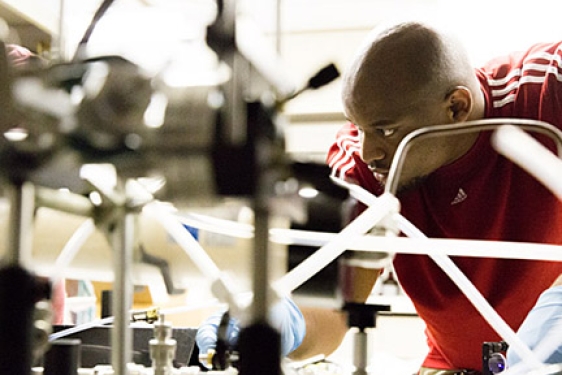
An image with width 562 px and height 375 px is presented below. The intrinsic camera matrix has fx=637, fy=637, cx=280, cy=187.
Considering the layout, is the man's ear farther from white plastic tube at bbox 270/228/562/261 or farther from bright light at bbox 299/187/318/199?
bright light at bbox 299/187/318/199

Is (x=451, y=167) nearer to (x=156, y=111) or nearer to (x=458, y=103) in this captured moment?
(x=458, y=103)

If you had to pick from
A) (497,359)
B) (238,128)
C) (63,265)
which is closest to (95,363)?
(63,265)

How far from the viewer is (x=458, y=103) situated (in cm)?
111

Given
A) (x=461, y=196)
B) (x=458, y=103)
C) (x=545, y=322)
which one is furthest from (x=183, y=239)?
(x=461, y=196)

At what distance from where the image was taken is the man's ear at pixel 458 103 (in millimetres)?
1101

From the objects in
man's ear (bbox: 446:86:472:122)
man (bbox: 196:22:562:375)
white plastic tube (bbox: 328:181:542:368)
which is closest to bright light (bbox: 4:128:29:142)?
white plastic tube (bbox: 328:181:542:368)

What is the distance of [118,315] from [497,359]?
1.72 ft

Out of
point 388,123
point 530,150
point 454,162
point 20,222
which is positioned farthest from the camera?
point 454,162

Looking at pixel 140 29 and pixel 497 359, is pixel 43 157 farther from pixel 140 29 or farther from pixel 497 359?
pixel 497 359

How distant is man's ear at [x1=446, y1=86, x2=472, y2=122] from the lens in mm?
1101

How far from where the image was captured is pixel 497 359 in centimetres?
77

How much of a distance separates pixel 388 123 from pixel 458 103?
0.16 meters

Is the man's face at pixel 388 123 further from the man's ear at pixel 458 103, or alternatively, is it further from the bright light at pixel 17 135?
the bright light at pixel 17 135

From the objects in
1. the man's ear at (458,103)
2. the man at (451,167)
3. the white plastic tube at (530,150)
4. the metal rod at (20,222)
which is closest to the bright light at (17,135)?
the metal rod at (20,222)
